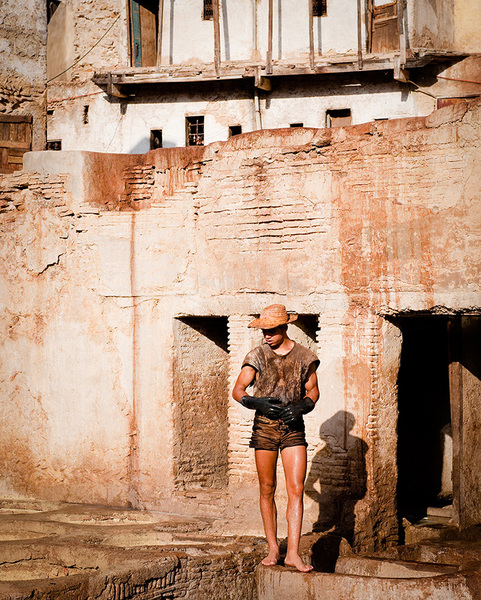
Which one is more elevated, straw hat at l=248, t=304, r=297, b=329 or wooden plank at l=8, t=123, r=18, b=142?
wooden plank at l=8, t=123, r=18, b=142

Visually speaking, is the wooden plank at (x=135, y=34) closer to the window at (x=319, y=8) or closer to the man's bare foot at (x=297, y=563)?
the window at (x=319, y=8)

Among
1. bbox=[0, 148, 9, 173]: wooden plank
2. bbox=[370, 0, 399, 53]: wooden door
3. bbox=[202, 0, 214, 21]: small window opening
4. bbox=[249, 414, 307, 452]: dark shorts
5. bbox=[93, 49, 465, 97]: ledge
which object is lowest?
bbox=[249, 414, 307, 452]: dark shorts

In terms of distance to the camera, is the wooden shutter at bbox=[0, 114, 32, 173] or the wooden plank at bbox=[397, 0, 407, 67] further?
the wooden plank at bbox=[397, 0, 407, 67]

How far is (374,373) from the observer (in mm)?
8062

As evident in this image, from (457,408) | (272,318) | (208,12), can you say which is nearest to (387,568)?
(272,318)

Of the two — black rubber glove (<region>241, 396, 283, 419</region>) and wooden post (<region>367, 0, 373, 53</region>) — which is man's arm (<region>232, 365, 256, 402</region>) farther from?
wooden post (<region>367, 0, 373, 53</region>)

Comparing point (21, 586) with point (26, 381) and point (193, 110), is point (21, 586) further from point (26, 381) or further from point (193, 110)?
point (193, 110)

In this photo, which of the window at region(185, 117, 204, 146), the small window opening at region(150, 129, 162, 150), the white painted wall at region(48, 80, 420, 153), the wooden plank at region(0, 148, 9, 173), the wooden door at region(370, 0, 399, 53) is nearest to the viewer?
the wooden plank at region(0, 148, 9, 173)

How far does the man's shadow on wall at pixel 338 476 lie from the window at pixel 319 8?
10.3 meters

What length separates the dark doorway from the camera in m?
10.5

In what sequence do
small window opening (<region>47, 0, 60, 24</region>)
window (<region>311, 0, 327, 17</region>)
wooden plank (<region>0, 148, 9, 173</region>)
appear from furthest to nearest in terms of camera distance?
small window opening (<region>47, 0, 60, 24</region>), window (<region>311, 0, 327, 17</region>), wooden plank (<region>0, 148, 9, 173</region>)

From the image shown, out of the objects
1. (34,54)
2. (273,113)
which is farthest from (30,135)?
(273,113)

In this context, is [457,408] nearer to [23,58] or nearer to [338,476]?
[338,476]

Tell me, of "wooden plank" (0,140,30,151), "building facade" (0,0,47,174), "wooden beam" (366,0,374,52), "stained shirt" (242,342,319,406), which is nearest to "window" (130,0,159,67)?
"building facade" (0,0,47,174)
